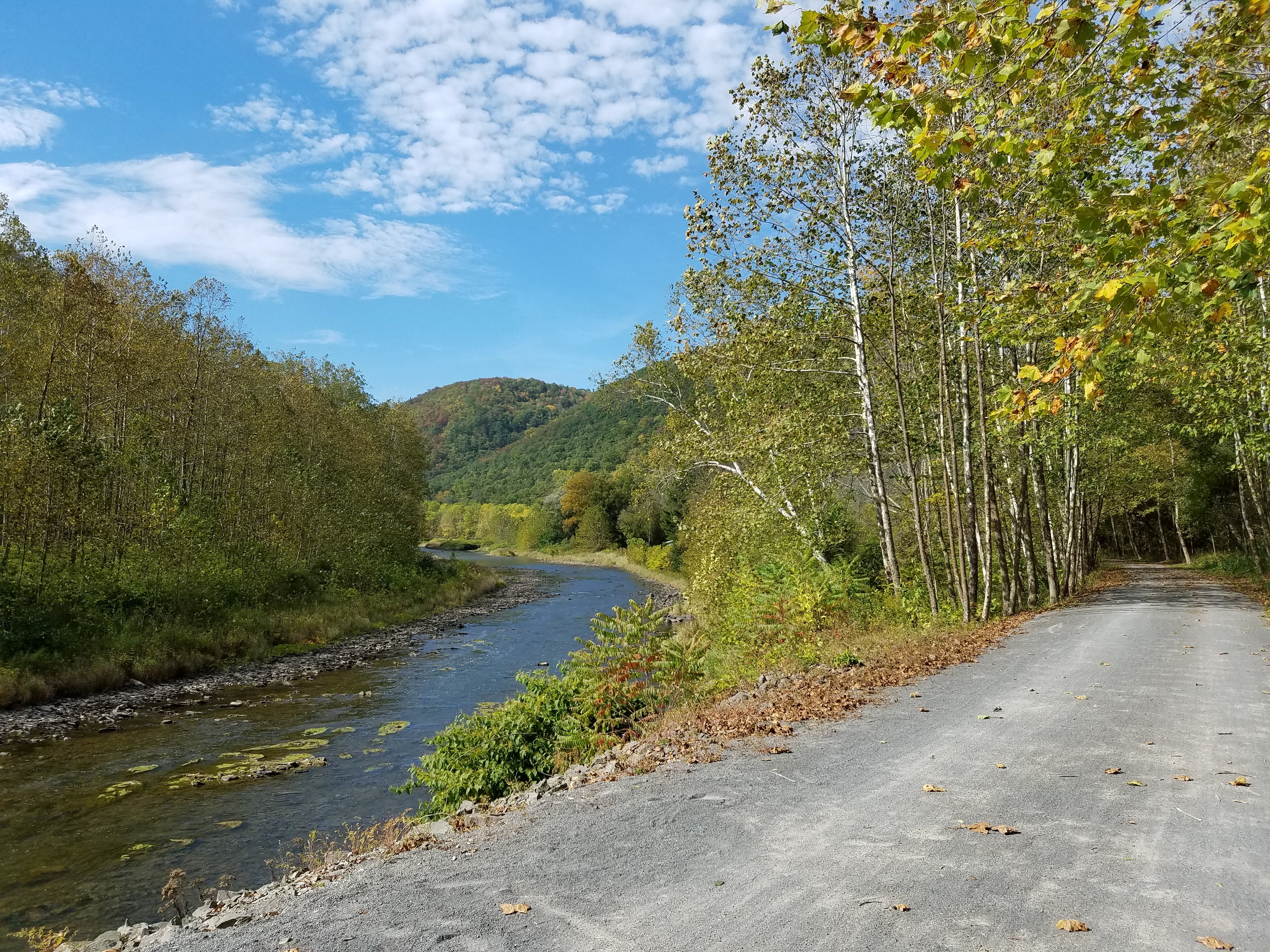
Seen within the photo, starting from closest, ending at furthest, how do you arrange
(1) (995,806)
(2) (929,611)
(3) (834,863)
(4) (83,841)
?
(3) (834,863)
(1) (995,806)
(4) (83,841)
(2) (929,611)

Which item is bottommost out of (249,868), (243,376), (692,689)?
(249,868)

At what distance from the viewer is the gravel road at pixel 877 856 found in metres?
3.75

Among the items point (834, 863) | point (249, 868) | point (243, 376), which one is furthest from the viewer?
point (243, 376)

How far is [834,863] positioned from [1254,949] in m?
1.93

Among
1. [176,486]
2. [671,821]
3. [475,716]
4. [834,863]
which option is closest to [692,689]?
[475,716]

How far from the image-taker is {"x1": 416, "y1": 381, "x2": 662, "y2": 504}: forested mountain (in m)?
130

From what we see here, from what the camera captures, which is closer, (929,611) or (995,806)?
(995,806)

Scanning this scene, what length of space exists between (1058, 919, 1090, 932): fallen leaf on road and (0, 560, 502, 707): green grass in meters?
19.5

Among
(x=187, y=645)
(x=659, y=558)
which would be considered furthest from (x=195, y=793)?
(x=659, y=558)

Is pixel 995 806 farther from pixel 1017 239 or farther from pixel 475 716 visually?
pixel 1017 239

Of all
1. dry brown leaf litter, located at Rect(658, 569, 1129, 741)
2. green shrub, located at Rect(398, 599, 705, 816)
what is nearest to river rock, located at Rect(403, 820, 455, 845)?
green shrub, located at Rect(398, 599, 705, 816)

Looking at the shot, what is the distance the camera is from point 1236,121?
548 cm

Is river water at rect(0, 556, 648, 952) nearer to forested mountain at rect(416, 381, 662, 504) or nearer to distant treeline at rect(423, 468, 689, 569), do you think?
distant treeline at rect(423, 468, 689, 569)

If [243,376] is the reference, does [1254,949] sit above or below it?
below
